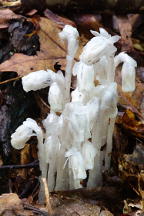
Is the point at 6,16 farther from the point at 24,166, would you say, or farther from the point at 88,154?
the point at 88,154

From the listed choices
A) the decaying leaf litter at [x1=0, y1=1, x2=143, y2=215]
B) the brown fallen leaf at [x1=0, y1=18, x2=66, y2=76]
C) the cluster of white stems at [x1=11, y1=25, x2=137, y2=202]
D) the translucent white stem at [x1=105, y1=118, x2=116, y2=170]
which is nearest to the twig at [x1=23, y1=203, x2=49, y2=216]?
the decaying leaf litter at [x1=0, y1=1, x2=143, y2=215]

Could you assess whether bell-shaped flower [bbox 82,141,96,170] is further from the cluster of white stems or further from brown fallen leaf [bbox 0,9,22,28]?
brown fallen leaf [bbox 0,9,22,28]

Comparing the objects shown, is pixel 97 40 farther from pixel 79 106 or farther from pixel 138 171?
pixel 138 171

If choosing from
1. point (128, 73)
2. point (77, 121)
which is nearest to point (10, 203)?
point (77, 121)

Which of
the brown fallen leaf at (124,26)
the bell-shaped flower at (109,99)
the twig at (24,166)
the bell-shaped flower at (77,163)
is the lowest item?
the twig at (24,166)

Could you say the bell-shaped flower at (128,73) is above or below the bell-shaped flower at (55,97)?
above

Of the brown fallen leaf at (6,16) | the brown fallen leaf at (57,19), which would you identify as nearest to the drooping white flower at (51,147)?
the brown fallen leaf at (6,16)

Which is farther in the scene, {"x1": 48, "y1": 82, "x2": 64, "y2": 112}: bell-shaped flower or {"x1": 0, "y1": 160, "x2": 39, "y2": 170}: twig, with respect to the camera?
{"x1": 0, "y1": 160, "x2": 39, "y2": 170}: twig

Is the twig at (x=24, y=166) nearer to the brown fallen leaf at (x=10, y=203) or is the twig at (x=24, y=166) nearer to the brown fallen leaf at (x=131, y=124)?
the brown fallen leaf at (x=10, y=203)

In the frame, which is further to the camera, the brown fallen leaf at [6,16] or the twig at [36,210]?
the brown fallen leaf at [6,16]
